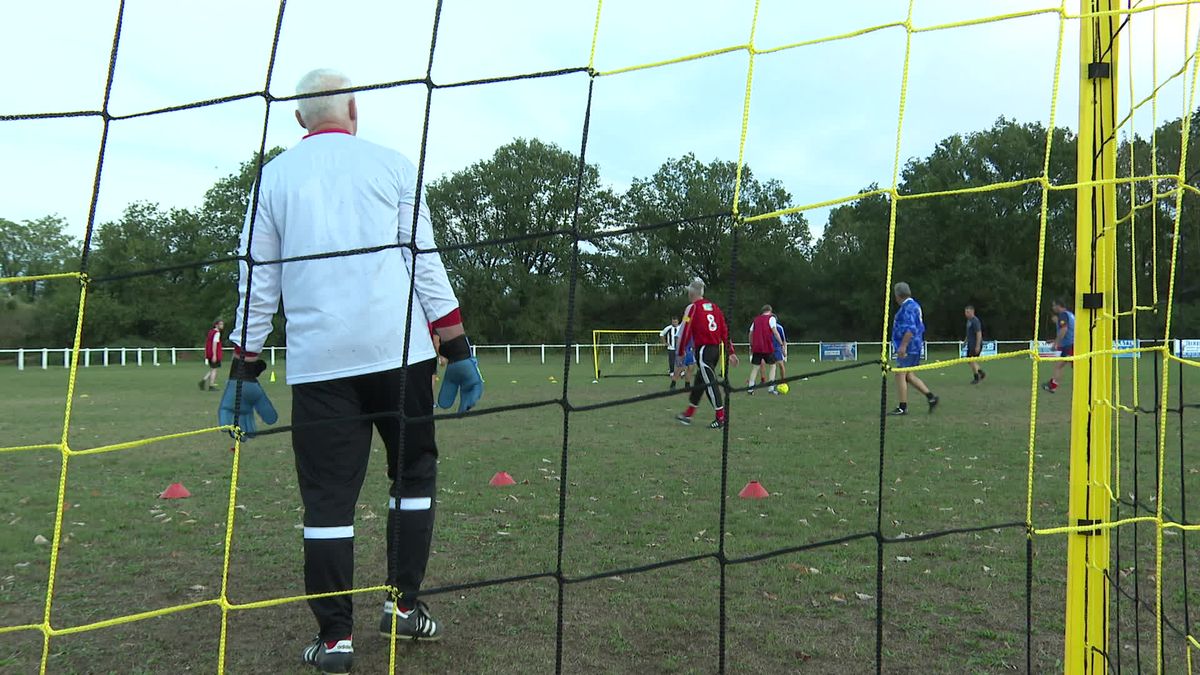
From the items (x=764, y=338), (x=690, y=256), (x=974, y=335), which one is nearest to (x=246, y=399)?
(x=764, y=338)

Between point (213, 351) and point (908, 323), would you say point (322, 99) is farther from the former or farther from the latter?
point (213, 351)

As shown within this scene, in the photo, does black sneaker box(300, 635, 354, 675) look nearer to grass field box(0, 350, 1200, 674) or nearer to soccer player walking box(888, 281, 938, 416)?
grass field box(0, 350, 1200, 674)

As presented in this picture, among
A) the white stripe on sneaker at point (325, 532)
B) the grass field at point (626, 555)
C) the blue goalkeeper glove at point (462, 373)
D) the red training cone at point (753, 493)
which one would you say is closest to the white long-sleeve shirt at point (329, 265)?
the blue goalkeeper glove at point (462, 373)

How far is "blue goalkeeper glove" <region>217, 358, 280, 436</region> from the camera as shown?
2.48 meters

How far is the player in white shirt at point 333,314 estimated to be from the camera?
2.46 meters

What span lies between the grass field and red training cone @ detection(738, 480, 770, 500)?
0.14m

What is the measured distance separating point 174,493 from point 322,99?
3.49 m

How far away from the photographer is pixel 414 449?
2.67 metres

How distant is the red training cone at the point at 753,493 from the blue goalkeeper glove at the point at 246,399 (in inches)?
122

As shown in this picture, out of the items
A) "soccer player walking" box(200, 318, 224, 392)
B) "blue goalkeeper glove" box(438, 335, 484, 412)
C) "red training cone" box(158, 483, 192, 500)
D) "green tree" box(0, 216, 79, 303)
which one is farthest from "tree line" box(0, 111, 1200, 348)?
"blue goalkeeper glove" box(438, 335, 484, 412)

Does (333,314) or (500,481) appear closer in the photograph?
(333,314)

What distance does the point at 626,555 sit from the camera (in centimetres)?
386

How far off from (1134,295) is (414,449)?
7.36 feet

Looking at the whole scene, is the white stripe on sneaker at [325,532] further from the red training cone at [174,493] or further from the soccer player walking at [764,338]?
the soccer player walking at [764,338]
